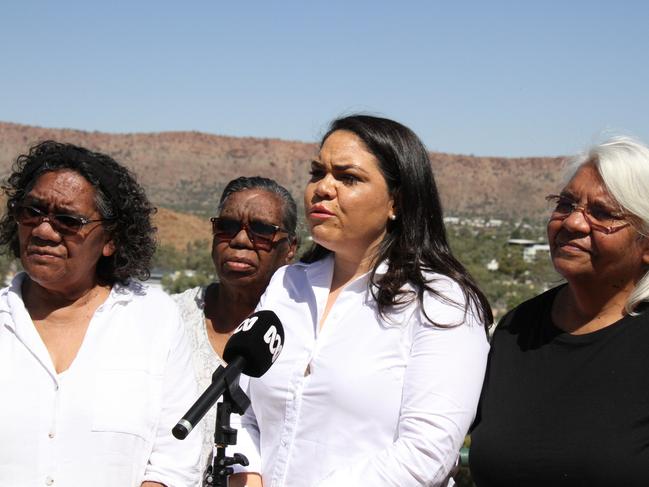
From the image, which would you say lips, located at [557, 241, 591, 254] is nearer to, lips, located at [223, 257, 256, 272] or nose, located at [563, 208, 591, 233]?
nose, located at [563, 208, 591, 233]

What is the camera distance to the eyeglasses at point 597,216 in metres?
2.96

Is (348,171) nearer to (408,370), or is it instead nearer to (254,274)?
(408,370)

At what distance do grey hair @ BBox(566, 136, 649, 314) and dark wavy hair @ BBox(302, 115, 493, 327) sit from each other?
547 mm

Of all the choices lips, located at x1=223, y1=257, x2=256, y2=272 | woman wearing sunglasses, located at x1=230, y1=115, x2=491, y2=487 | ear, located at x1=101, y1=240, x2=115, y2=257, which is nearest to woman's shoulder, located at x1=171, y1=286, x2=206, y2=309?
lips, located at x1=223, y1=257, x2=256, y2=272

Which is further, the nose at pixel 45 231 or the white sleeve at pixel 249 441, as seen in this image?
the nose at pixel 45 231

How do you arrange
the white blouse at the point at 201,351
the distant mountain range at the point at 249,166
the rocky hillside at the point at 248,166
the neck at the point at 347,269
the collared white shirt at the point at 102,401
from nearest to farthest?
the collared white shirt at the point at 102,401, the neck at the point at 347,269, the white blouse at the point at 201,351, the distant mountain range at the point at 249,166, the rocky hillside at the point at 248,166

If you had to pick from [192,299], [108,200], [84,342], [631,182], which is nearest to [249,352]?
[84,342]

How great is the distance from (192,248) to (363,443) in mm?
39561

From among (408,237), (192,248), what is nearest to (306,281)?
(408,237)

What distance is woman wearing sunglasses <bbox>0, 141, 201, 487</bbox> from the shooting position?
311cm

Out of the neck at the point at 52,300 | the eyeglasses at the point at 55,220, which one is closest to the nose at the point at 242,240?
the neck at the point at 52,300

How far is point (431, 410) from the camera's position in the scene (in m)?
2.84

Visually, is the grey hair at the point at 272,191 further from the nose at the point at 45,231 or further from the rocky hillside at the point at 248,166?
the rocky hillside at the point at 248,166

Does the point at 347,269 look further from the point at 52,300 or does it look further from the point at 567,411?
the point at 52,300
